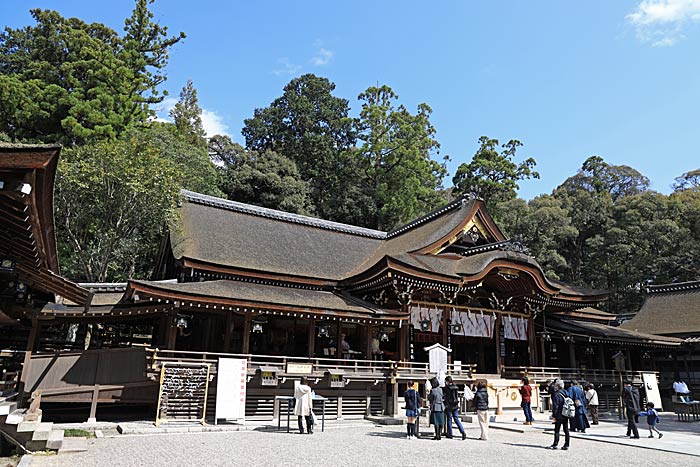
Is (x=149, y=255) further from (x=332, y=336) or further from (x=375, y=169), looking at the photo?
(x=375, y=169)

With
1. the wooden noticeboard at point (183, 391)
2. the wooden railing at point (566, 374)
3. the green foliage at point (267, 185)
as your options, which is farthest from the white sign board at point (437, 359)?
the green foliage at point (267, 185)

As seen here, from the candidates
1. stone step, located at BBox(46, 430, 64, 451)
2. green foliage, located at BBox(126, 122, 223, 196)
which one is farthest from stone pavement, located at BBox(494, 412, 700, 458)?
green foliage, located at BBox(126, 122, 223, 196)

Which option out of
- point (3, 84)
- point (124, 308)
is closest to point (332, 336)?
point (124, 308)

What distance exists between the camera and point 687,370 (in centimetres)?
2681

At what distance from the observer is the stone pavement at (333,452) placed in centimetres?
827

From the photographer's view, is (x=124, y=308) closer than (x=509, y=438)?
No

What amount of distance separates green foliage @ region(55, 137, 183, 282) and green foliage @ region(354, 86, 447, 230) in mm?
24867

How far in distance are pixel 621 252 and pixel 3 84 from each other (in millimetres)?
48692

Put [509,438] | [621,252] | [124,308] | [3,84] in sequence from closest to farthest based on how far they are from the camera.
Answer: [509,438] < [124,308] < [3,84] < [621,252]

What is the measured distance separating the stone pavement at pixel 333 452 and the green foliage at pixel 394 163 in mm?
32395

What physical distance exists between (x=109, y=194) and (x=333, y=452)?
16.2m

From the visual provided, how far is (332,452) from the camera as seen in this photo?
941 centimetres

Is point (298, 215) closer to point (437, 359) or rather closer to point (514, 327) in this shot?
point (514, 327)

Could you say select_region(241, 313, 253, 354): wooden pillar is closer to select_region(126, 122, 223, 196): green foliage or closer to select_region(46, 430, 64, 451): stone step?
select_region(46, 430, 64, 451): stone step
